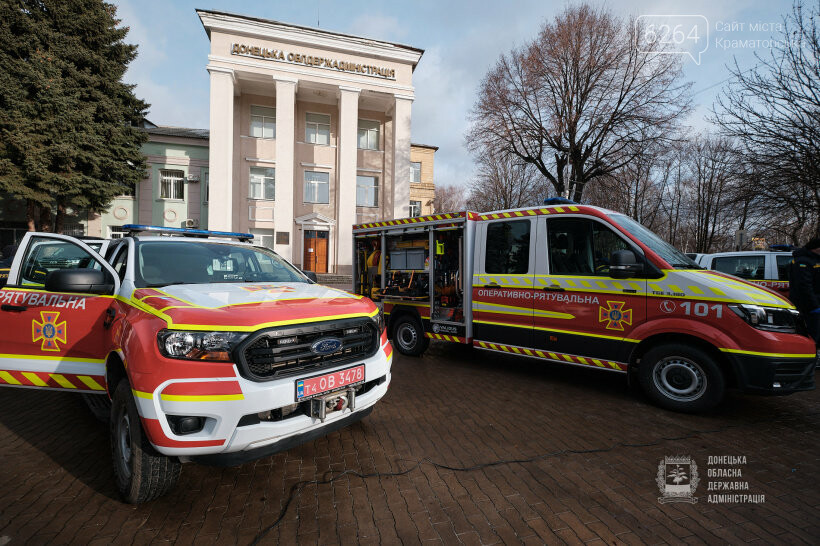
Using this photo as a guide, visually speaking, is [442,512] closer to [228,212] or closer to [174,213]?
[228,212]

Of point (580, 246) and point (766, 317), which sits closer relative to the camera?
point (766, 317)

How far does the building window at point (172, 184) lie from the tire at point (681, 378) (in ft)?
88.1

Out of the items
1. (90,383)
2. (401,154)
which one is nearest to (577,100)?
(401,154)

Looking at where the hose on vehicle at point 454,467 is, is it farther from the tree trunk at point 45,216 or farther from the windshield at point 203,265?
the tree trunk at point 45,216

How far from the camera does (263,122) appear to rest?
79.4ft

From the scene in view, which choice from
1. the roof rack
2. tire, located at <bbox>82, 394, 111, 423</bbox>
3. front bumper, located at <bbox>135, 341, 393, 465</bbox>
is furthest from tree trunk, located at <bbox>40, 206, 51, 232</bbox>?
front bumper, located at <bbox>135, 341, 393, 465</bbox>

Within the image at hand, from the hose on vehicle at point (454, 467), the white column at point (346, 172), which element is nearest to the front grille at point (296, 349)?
the hose on vehicle at point (454, 467)

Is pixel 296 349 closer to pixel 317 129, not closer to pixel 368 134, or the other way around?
pixel 317 129

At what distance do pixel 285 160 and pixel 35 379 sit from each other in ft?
69.8

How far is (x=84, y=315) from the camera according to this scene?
3152mm

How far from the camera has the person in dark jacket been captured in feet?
18.4

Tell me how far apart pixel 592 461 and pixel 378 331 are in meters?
2.10

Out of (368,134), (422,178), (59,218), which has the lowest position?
(59,218)

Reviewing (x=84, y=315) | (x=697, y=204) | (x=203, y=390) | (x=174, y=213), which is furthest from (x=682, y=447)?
(x=697, y=204)
